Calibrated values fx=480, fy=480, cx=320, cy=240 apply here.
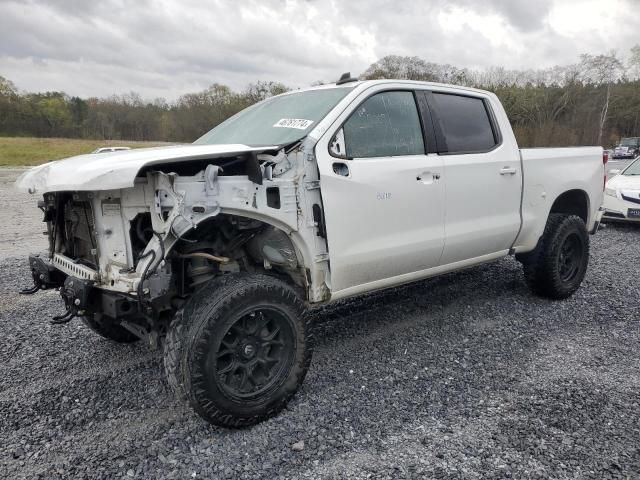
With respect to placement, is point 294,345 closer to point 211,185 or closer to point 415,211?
Answer: point 211,185

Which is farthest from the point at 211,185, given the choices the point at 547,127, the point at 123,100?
the point at 123,100

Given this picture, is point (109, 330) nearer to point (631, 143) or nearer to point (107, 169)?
point (107, 169)

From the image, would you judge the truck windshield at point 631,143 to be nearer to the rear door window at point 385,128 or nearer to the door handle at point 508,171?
the door handle at point 508,171

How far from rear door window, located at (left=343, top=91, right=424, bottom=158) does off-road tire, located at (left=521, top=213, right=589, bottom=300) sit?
1919 millimetres

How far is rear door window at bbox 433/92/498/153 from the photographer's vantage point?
3.87 meters

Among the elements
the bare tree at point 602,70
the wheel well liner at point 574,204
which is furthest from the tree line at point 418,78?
the wheel well liner at point 574,204

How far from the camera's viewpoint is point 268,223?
9.52 feet

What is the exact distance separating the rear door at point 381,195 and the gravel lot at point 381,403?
0.72 meters

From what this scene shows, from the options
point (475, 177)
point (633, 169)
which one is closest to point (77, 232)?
point (475, 177)

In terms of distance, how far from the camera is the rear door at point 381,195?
308 cm

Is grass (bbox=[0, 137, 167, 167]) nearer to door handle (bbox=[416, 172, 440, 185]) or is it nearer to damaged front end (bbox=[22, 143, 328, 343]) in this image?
damaged front end (bbox=[22, 143, 328, 343])

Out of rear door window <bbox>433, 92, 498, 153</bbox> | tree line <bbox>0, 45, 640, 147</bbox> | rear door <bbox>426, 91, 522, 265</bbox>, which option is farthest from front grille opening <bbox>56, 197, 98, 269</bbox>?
tree line <bbox>0, 45, 640, 147</bbox>

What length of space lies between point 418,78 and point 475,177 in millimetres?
26095

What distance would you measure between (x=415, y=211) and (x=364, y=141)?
0.64 m
